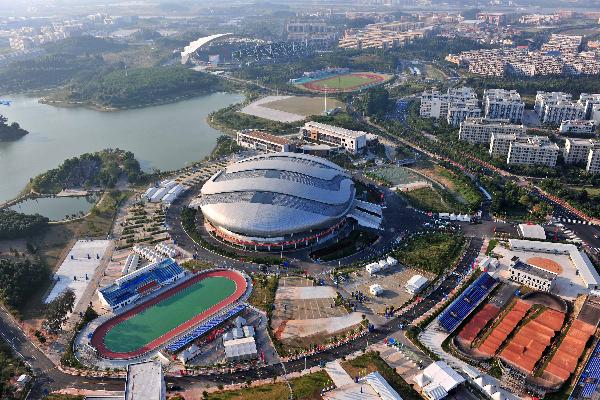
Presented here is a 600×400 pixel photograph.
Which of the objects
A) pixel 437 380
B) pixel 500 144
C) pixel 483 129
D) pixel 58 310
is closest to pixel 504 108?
pixel 483 129

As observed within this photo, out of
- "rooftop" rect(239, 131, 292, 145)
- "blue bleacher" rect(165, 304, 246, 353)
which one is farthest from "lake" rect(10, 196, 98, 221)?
"blue bleacher" rect(165, 304, 246, 353)

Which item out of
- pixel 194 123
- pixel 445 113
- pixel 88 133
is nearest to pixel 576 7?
pixel 445 113

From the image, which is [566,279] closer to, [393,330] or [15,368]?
[393,330]

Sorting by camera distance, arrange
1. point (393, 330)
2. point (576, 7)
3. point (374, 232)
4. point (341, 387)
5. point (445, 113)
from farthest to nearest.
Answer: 1. point (576, 7)
2. point (445, 113)
3. point (374, 232)
4. point (393, 330)
5. point (341, 387)

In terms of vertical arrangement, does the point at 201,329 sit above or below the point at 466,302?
below

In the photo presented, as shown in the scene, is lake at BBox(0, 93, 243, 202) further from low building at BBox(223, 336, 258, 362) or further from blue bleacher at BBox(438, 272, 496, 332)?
blue bleacher at BBox(438, 272, 496, 332)

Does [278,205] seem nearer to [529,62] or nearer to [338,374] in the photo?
[338,374]
